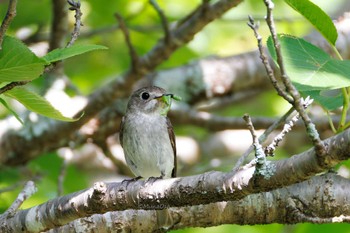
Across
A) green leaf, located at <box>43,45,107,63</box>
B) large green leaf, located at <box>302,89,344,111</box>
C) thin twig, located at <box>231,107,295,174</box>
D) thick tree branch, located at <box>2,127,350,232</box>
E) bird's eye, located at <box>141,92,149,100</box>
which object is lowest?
thick tree branch, located at <box>2,127,350,232</box>

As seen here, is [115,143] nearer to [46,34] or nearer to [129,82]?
[46,34]

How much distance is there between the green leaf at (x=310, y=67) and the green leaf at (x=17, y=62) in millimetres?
938

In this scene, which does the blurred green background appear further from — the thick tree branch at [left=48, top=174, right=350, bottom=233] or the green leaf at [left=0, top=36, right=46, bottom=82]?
the green leaf at [left=0, top=36, right=46, bottom=82]

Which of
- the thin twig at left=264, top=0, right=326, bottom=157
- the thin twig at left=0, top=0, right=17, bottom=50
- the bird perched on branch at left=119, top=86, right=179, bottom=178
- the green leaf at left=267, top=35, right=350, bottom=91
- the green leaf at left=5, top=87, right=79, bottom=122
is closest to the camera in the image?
the thin twig at left=264, top=0, right=326, bottom=157

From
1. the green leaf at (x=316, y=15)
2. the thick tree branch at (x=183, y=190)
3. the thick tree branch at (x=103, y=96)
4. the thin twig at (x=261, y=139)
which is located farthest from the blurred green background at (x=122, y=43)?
the green leaf at (x=316, y=15)

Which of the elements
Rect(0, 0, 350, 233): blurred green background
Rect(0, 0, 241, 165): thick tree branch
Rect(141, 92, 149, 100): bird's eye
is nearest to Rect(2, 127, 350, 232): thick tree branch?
Rect(0, 0, 350, 233): blurred green background

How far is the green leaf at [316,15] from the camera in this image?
9.74 feet

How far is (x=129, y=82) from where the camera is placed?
18.9ft

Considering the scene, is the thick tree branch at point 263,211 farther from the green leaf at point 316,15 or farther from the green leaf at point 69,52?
the green leaf at point 69,52

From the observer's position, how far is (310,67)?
2850mm

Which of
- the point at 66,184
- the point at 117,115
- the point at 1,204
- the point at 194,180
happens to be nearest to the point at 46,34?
the point at 117,115

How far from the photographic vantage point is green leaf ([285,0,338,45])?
297cm

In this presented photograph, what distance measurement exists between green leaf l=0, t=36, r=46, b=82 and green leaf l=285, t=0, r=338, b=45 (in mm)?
1048

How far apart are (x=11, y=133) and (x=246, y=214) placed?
3.27 m
